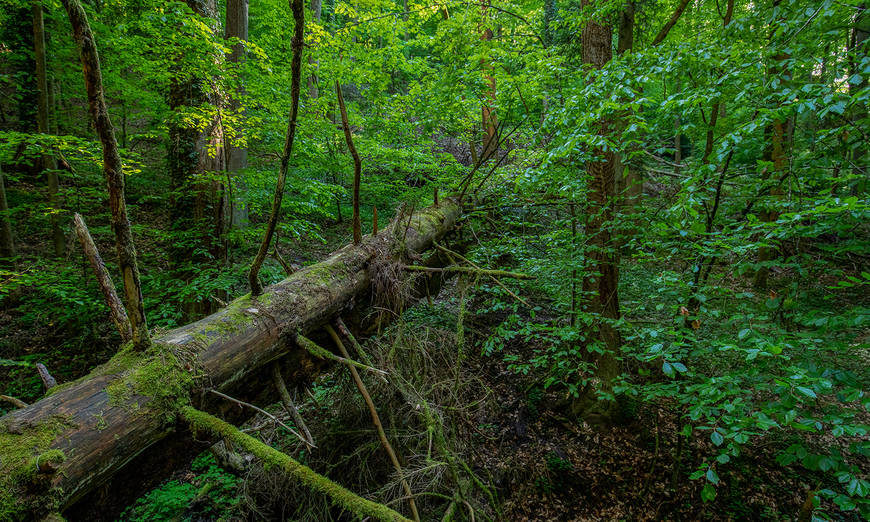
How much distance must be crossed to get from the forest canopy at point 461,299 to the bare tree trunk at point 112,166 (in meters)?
0.02

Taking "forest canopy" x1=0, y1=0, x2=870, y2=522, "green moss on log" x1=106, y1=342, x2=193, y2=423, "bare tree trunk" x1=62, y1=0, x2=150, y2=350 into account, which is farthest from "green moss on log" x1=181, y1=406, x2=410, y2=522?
"bare tree trunk" x1=62, y1=0, x2=150, y2=350

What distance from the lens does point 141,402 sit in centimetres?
161

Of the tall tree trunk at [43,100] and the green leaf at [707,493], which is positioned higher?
the tall tree trunk at [43,100]

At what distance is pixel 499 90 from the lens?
16.6 feet

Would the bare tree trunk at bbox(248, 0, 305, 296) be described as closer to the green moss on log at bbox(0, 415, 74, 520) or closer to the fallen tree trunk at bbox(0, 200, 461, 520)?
the fallen tree trunk at bbox(0, 200, 461, 520)

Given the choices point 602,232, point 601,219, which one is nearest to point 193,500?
point 602,232

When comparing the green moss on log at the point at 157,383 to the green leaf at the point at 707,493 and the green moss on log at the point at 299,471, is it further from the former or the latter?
the green leaf at the point at 707,493

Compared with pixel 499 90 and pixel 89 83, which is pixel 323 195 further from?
pixel 89 83

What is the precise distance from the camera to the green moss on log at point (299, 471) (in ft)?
5.00

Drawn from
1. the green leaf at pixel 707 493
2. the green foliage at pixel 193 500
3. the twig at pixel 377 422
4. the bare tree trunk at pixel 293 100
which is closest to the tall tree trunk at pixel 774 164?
the green leaf at pixel 707 493

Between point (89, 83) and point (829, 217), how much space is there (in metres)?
3.94

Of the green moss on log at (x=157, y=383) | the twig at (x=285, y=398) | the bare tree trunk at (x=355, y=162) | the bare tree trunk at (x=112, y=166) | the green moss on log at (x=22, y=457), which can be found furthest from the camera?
the bare tree trunk at (x=355, y=162)

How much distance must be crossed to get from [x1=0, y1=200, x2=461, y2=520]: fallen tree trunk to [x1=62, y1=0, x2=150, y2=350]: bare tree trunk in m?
0.22

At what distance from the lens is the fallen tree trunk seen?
1.30 metres
